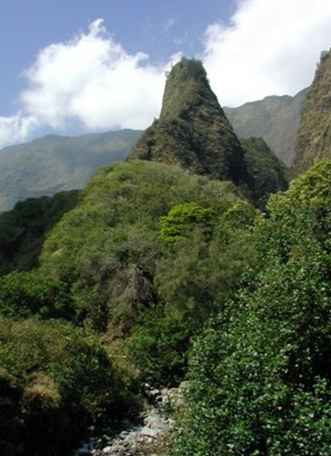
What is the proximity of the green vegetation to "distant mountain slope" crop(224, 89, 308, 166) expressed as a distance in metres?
118

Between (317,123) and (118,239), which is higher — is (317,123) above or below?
above

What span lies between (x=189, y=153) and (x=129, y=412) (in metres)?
43.8

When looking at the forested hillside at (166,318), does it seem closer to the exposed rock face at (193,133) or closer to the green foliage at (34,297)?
the green foliage at (34,297)

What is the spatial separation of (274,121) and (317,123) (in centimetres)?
6786

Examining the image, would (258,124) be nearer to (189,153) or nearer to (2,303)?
(189,153)

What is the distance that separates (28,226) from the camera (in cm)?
4131

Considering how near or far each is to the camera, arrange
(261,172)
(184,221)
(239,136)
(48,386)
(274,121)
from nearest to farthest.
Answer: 1. (48,386)
2. (184,221)
3. (261,172)
4. (239,136)
5. (274,121)

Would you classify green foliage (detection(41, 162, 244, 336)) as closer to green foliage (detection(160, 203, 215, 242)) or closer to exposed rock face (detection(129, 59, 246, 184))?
green foliage (detection(160, 203, 215, 242))

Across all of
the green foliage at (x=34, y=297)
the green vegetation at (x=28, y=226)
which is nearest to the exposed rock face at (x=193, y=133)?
the green vegetation at (x=28, y=226)

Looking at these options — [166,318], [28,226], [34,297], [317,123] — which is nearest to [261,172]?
[317,123]

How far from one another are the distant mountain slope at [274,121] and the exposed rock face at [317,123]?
Result: 46.0 m

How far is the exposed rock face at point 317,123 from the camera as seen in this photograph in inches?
3703

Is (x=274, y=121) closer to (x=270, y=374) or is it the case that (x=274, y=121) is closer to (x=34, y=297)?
(x=34, y=297)

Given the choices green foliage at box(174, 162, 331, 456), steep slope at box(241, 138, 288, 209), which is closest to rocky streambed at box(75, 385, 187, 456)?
green foliage at box(174, 162, 331, 456)
